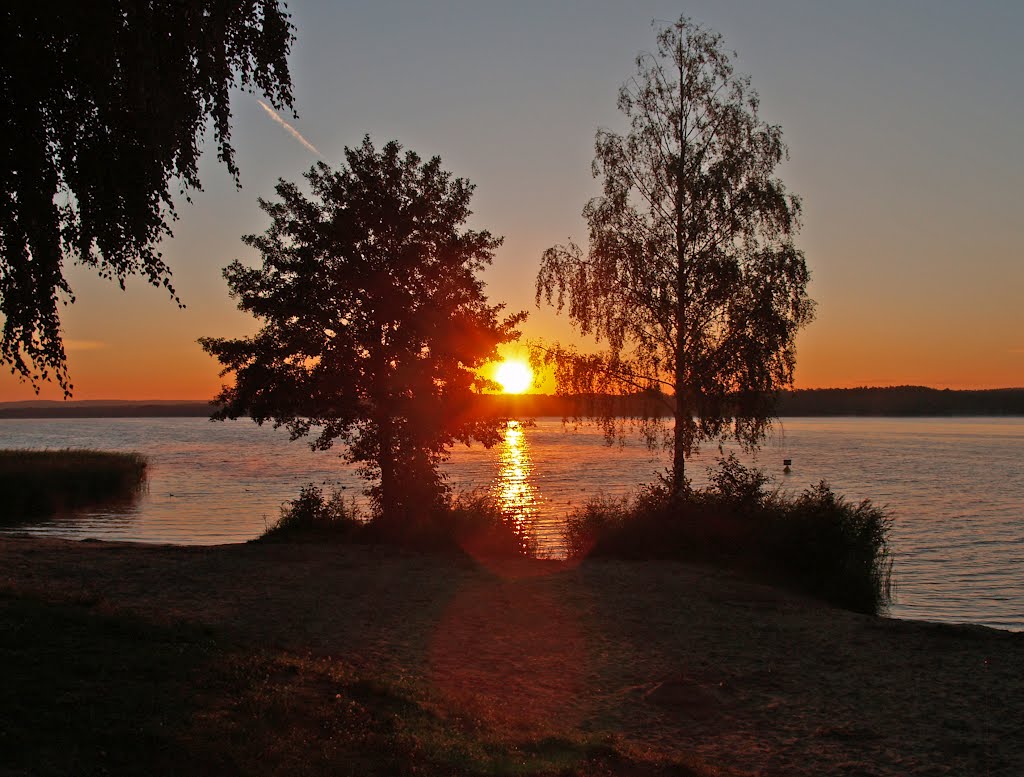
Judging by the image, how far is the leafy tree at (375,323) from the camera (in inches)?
731

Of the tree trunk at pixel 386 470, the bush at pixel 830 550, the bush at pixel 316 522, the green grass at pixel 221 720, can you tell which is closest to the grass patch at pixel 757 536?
the bush at pixel 830 550

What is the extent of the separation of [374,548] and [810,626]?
9438 millimetres

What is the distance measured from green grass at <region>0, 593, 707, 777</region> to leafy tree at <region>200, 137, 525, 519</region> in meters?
10.9

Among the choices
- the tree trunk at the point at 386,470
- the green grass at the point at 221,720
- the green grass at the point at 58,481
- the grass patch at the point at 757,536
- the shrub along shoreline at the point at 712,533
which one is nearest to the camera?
the green grass at the point at 221,720

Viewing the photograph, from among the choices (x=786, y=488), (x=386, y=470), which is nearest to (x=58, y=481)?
(x=386, y=470)

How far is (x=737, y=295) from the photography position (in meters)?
19.2

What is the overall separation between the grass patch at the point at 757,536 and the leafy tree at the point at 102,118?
11.8 meters

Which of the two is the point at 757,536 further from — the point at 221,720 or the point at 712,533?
the point at 221,720

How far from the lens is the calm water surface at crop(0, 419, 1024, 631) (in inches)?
800

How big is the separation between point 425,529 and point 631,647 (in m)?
8.58

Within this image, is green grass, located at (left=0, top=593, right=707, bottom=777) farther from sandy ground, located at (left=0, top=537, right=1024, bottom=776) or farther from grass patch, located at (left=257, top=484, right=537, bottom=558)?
grass patch, located at (left=257, top=484, right=537, bottom=558)

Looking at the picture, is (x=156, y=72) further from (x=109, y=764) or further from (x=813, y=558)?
(x=813, y=558)

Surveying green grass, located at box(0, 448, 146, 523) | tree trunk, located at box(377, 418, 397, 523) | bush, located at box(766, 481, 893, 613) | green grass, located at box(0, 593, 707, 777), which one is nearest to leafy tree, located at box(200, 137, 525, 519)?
tree trunk, located at box(377, 418, 397, 523)

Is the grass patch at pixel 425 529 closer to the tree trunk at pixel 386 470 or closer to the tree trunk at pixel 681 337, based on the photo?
the tree trunk at pixel 386 470
